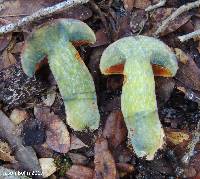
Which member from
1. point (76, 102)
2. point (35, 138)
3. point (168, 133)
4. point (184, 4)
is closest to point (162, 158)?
point (168, 133)

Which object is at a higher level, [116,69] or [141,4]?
[141,4]

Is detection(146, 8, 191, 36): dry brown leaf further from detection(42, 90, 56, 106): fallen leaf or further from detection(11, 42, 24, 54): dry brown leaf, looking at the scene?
detection(11, 42, 24, 54): dry brown leaf

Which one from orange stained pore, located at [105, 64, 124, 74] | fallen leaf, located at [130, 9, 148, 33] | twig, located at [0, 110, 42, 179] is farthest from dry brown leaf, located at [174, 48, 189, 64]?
twig, located at [0, 110, 42, 179]

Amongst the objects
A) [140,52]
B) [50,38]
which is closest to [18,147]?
[50,38]

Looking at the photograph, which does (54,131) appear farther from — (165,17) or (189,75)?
(165,17)

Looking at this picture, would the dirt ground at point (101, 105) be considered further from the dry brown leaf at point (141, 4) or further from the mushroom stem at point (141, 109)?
the mushroom stem at point (141, 109)

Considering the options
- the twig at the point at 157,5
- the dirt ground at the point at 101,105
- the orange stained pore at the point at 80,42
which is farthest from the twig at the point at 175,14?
the orange stained pore at the point at 80,42
